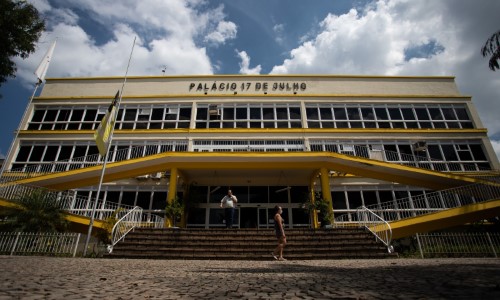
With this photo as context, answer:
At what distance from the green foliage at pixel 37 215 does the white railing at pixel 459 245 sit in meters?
13.2

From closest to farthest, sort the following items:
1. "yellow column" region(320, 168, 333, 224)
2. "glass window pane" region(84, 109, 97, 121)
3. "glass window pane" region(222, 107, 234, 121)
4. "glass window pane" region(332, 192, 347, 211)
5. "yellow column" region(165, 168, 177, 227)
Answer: "yellow column" region(165, 168, 177, 227), "yellow column" region(320, 168, 333, 224), "glass window pane" region(332, 192, 347, 211), "glass window pane" region(222, 107, 234, 121), "glass window pane" region(84, 109, 97, 121)

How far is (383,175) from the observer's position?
45.0 feet

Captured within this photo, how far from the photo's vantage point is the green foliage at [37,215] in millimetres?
9281

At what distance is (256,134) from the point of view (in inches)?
709

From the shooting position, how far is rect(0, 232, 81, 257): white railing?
865 cm

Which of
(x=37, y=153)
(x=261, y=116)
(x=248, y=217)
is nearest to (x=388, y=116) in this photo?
(x=261, y=116)

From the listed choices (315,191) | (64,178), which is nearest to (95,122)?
(64,178)

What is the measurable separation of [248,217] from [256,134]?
18.6ft

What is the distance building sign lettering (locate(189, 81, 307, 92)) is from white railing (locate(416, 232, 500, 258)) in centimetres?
1404

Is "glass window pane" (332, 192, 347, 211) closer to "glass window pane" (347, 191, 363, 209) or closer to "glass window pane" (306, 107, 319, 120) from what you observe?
"glass window pane" (347, 191, 363, 209)

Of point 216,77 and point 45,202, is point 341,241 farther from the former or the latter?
point 216,77

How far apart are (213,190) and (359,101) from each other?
41.6ft

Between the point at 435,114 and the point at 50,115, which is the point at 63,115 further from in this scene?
the point at 435,114

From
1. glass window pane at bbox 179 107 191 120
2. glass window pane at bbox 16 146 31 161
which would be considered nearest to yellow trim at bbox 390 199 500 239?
glass window pane at bbox 179 107 191 120
